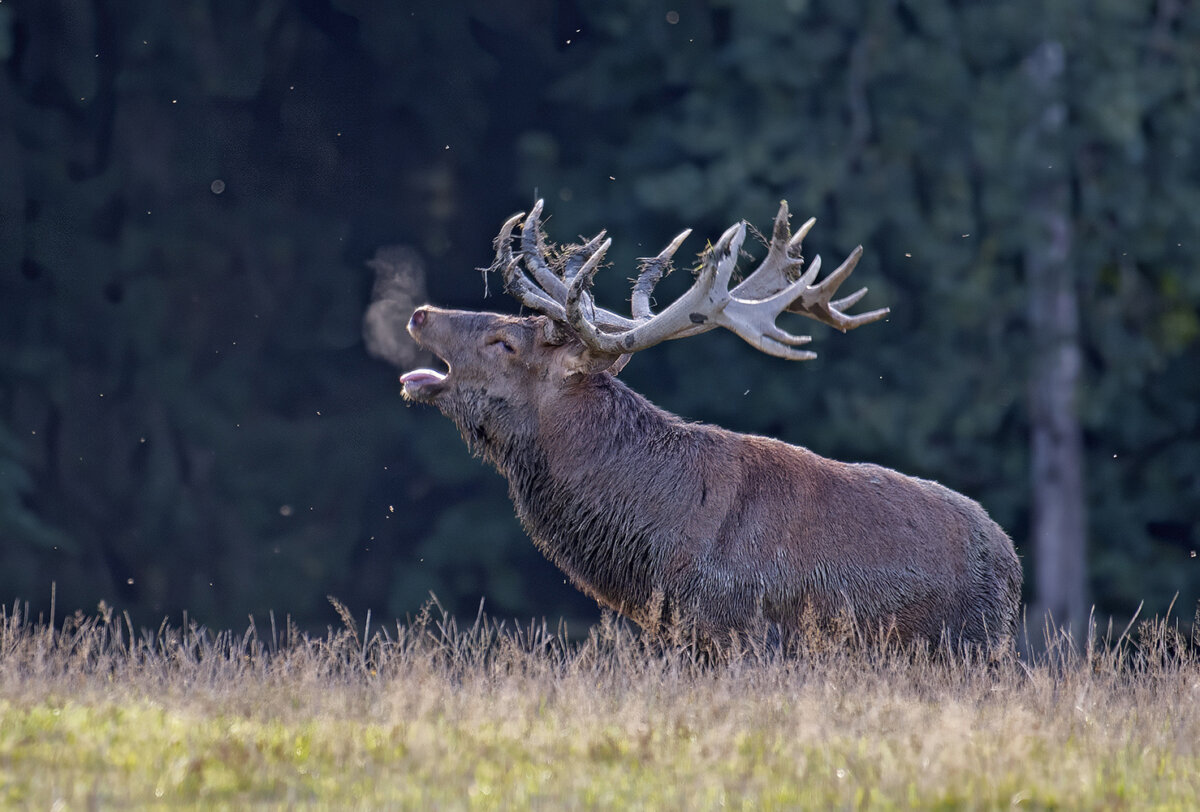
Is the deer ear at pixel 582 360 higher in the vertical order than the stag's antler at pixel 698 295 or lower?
lower

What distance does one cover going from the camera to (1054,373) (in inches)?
486

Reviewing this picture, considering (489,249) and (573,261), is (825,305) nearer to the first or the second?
(573,261)

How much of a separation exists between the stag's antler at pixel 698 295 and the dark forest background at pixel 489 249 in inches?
165

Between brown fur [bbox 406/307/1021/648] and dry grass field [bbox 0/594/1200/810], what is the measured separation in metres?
0.37

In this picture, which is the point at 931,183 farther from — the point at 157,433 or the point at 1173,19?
→ the point at 157,433

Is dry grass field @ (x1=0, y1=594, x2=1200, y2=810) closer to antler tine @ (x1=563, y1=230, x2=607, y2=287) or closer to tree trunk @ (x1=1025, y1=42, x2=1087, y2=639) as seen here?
antler tine @ (x1=563, y1=230, x2=607, y2=287)

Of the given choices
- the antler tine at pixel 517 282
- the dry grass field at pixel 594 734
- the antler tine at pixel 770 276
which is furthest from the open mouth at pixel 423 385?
Answer: the antler tine at pixel 770 276

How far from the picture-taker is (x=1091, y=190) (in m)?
12.3

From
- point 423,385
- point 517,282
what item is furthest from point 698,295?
point 423,385

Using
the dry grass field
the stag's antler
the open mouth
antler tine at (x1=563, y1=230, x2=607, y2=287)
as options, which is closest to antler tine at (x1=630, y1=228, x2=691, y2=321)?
the stag's antler

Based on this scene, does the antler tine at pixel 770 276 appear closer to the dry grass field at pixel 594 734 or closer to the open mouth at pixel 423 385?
the open mouth at pixel 423 385

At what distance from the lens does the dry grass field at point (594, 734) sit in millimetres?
4551

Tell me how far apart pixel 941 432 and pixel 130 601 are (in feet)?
25.8

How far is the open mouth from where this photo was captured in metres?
7.67
